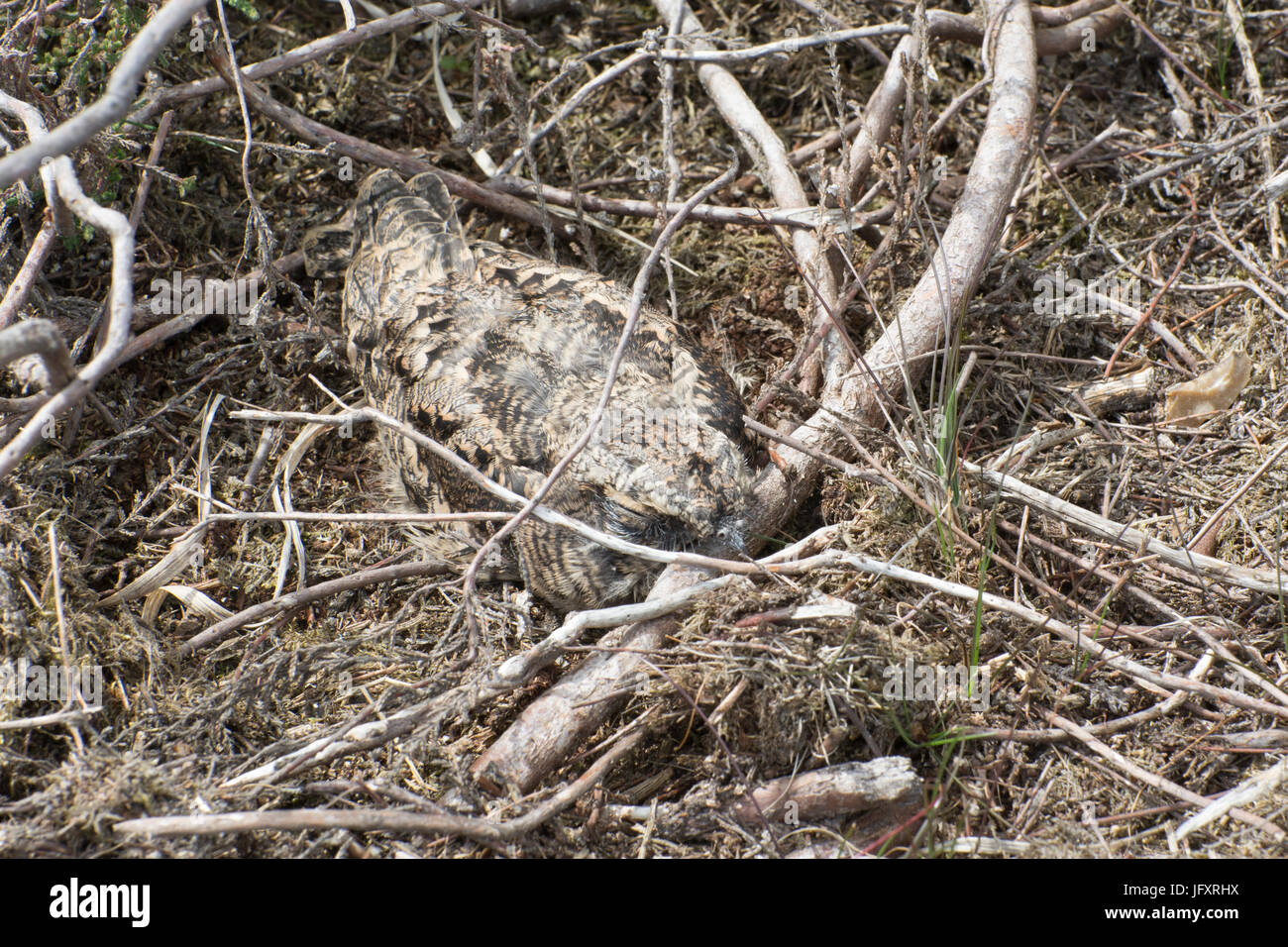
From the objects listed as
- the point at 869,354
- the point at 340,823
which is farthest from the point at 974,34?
the point at 340,823

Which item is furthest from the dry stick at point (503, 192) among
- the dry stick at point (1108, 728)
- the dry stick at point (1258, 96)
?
the dry stick at point (1108, 728)

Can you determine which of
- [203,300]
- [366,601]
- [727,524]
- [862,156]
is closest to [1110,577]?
[727,524]

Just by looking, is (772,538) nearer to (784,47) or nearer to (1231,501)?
(1231,501)

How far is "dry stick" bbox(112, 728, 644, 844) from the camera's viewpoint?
2.36 meters

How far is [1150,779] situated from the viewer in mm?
→ 2693

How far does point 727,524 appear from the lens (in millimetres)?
3129

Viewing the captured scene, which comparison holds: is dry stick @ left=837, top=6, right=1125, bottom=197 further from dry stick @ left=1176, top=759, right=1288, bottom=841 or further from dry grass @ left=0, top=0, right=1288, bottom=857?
dry stick @ left=1176, top=759, right=1288, bottom=841

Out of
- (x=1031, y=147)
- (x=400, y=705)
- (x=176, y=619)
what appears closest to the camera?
(x=400, y=705)

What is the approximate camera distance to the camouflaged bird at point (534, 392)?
3.16 meters

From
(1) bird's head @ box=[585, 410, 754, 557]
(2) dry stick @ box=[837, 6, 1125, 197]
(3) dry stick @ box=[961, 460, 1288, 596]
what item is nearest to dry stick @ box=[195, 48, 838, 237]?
(2) dry stick @ box=[837, 6, 1125, 197]

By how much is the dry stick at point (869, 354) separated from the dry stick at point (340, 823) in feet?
0.80

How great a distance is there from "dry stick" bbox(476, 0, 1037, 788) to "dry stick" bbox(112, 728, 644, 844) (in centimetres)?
24
